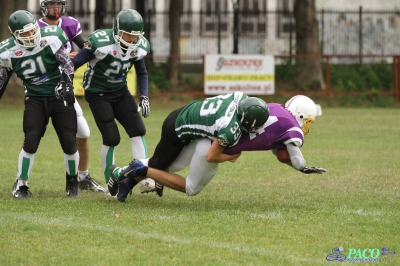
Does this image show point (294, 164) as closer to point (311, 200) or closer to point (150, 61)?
point (311, 200)

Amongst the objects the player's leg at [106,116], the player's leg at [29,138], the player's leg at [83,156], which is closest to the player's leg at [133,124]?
the player's leg at [106,116]

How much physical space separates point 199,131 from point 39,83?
5.45 feet

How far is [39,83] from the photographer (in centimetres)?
729

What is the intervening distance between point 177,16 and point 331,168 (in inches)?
545

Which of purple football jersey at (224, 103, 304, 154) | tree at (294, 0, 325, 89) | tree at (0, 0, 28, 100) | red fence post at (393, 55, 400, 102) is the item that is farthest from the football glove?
red fence post at (393, 55, 400, 102)

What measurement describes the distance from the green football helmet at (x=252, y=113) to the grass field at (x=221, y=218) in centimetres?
73

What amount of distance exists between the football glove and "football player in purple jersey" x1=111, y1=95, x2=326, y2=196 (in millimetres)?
842

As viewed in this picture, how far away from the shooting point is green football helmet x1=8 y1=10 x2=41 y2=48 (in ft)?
22.9

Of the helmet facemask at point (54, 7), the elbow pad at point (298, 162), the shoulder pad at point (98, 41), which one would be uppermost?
the helmet facemask at point (54, 7)

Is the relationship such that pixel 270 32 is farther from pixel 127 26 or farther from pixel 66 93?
pixel 66 93

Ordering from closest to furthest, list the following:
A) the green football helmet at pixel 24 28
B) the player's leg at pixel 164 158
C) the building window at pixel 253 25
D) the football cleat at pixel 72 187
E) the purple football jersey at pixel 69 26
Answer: the player's leg at pixel 164 158
the green football helmet at pixel 24 28
the football cleat at pixel 72 187
the purple football jersey at pixel 69 26
the building window at pixel 253 25

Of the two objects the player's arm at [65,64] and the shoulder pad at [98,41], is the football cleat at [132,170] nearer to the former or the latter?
the player's arm at [65,64]

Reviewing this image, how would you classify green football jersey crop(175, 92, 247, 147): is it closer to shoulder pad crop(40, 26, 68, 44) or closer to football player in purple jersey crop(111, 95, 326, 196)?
football player in purple jersey crop(111, 95, 326, 196)

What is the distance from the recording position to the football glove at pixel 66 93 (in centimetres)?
702
